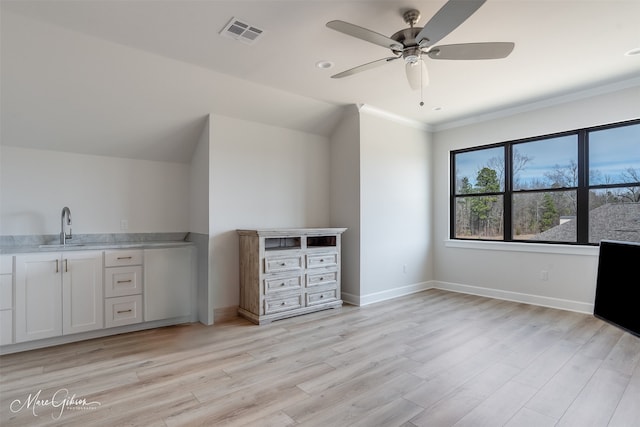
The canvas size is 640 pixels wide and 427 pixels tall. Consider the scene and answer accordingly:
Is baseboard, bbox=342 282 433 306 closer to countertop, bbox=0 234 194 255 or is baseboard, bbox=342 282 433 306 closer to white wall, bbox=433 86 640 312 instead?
white wall, bbox=433 86 640 312

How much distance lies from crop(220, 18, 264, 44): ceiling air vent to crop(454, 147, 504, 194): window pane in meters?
3.80

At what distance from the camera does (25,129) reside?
10.5 feet

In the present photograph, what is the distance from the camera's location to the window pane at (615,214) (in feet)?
12.0

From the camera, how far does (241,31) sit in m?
2.62

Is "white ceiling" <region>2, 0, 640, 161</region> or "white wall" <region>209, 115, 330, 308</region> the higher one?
"white ceiling" <region>2, 0, 640, 161</region>

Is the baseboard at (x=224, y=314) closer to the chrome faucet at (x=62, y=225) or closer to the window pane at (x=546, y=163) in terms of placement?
the chrome faucet at (x=62, y=225)

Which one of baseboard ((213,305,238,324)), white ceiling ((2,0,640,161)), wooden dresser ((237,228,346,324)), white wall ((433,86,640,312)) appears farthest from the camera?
white wall ((433,86,640,312))

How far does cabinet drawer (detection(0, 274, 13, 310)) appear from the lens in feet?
9.16

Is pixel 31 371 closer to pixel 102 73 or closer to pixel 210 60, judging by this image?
pixel 102 73

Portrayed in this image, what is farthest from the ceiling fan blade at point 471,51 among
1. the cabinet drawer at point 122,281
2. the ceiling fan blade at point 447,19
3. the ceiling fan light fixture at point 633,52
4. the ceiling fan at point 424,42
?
the cabinet drawer at point 122,281

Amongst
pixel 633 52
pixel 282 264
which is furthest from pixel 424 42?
pixel 282 264

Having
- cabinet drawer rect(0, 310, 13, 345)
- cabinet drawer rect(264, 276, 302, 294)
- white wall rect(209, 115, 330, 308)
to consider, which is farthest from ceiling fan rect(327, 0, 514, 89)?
cabinet drawer rect(0, 310, 13, 345)

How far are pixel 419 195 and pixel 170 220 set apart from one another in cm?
365

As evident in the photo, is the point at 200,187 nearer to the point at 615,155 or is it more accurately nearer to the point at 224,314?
the point at 224,314
